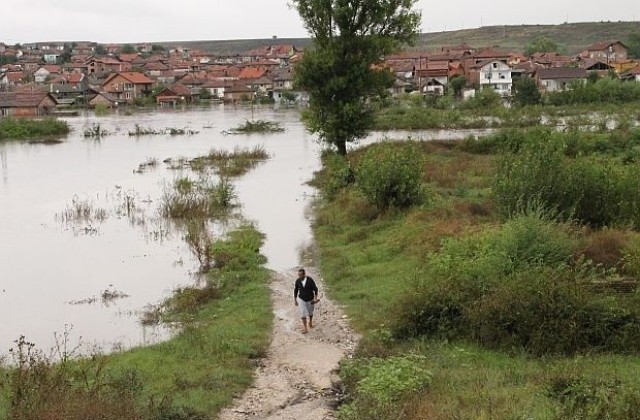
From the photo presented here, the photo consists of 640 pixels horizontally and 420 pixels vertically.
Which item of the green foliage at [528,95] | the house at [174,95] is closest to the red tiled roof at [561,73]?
the green foliage at [528,95]

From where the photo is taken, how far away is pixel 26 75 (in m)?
100

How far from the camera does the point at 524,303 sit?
384 inches

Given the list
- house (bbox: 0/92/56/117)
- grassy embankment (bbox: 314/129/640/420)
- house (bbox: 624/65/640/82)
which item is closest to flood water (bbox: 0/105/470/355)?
grassy embankment (bbox: 314/129/640/420)

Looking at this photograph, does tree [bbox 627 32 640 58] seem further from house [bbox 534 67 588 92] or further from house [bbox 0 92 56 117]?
house [bbox 0 92 56 117]

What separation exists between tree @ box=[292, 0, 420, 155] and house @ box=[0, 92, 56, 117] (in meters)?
38.5

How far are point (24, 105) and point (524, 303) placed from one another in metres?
57.2

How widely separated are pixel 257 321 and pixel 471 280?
142 inches

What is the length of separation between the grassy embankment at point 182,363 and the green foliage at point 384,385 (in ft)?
5.23

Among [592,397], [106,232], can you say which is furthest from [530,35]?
[592,397]

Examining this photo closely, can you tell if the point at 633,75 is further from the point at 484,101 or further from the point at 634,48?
the point at 634,48

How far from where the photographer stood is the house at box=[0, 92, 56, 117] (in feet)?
192

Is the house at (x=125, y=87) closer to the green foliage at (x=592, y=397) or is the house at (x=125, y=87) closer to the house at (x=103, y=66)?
the house at (x=103, y=66)

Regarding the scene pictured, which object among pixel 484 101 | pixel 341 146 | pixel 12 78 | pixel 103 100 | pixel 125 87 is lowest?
pixel 341 146

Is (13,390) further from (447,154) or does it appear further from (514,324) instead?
(447,154)
